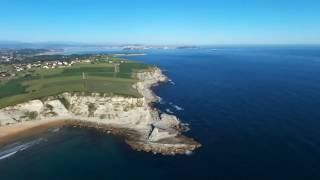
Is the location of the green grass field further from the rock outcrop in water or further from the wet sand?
the wet sand

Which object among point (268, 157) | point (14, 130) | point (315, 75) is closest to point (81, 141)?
point (14, 130)

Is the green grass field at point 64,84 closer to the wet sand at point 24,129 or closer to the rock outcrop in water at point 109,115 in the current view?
the rock outcrop in water at point 109,115

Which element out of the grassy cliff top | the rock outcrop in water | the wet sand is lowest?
the wet sand

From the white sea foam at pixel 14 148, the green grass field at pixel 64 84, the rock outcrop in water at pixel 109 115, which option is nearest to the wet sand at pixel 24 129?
the rock outcrop in water at pixel 109 115

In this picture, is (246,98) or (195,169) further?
(246,98)

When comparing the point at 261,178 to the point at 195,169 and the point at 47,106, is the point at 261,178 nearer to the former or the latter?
the point at 195,169

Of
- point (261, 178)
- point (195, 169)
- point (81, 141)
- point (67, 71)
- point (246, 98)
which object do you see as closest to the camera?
point (261, 178)

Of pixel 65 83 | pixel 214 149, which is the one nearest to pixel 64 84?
pixel 65 83

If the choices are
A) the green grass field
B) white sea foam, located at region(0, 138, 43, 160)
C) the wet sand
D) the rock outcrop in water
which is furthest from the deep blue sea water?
the green grass field
